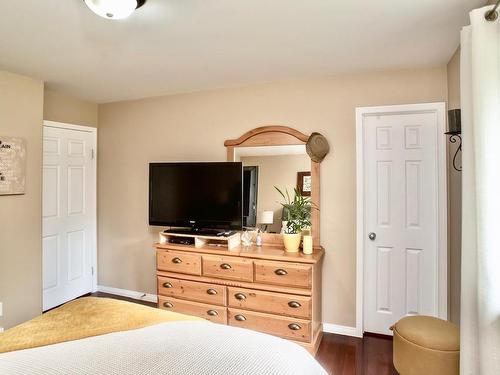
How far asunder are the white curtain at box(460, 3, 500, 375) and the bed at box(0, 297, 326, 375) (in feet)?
2.73

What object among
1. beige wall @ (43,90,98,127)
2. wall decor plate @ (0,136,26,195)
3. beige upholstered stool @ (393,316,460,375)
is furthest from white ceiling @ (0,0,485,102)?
beige upholstered stool @ (393,316,460,375)

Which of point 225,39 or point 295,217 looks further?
point 295,217

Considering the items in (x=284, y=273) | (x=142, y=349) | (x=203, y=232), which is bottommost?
(x=284, y=273)

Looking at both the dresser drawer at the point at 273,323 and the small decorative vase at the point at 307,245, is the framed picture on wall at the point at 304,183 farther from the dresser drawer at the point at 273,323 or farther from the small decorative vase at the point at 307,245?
the dresser drawer at the point at 273,323

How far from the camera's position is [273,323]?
258 cm

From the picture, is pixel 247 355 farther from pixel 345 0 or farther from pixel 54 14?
pixel 54 14

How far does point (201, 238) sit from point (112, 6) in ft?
6.65

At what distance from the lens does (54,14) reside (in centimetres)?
179

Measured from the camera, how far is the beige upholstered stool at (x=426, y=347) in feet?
5.84

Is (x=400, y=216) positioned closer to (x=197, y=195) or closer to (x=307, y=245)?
(x=307, y=245)

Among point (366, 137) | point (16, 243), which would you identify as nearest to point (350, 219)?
point (366, 137)

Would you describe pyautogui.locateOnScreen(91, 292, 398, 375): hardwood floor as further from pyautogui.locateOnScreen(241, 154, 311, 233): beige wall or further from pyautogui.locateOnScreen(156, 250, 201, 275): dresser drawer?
pyautogui.locateOnScreen(156, 250, 201, 275): dresser drawer

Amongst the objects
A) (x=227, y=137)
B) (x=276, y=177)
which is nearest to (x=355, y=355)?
(x=276, y=177)

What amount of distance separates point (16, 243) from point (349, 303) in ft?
10.2
